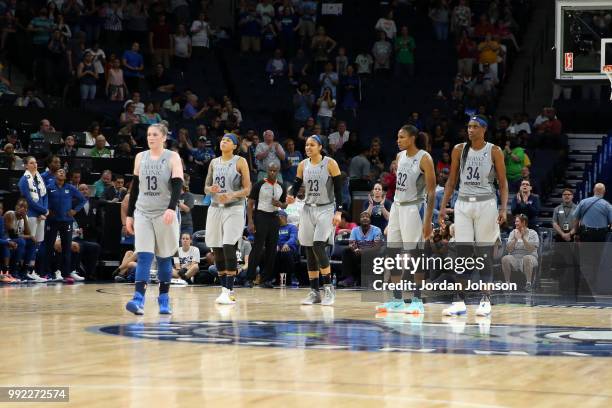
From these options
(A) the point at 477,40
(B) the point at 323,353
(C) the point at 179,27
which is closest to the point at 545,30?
(A) the point at 477,40

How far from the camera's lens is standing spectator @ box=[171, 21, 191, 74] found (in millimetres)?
28844

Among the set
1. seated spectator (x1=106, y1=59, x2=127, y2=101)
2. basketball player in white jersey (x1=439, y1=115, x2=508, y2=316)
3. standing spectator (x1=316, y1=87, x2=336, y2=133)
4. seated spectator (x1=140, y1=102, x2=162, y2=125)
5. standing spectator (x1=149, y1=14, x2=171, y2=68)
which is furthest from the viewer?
standing spectator (x1=149, y1=14, x2=171, y2=68)

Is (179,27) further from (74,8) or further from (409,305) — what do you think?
(409,305)

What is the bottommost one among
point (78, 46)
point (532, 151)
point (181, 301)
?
point (181, 301)

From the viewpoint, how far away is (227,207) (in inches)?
575

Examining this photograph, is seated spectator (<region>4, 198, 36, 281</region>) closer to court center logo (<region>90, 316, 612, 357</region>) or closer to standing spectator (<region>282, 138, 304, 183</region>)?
standing spectator (<region>282, 138, 304, 183</region>)

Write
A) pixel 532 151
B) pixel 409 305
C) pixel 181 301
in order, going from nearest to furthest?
pixel 409 305 → pixel 181 301 → pixel 532 151

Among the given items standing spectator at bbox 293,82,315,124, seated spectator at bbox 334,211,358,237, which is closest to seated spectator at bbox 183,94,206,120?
standing spectator at bbox 293,82,315,124

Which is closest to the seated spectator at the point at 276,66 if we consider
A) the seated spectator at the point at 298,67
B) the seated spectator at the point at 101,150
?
the seated spectator at the point at 298,67

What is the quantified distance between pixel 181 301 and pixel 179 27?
591 inches

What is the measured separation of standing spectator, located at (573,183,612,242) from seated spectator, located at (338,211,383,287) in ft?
11.3

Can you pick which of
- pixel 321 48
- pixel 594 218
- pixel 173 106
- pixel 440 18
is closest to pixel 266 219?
pixel 594 218

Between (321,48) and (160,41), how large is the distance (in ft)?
13.5

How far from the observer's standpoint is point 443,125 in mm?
25984
